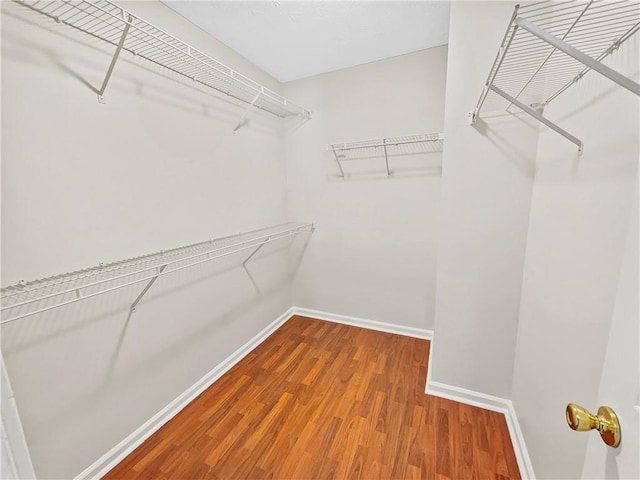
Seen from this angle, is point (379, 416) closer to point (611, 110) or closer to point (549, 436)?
point (549, 436)

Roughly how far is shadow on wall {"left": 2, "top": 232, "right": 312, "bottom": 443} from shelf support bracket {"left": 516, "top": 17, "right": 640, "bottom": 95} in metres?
1.84

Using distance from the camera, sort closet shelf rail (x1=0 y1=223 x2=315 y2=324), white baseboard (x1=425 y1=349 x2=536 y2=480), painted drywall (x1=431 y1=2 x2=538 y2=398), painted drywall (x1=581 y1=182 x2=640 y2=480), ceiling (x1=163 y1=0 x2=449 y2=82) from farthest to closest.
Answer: ceiling (x1=163 y1=0 x2=449 y2=82)
painted drywall (x1=431 y1=2 x2=538 y2=398)
white baseboard (x1=425 y1=349 x2=536 y2=480)
closet shelf rail (x1=0 y1=223 x2=315 y2=324)
painted drywall (x1=581 y1=182 x2=640 y2=480)

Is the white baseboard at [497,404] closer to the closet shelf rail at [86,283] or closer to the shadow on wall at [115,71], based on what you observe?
the closet shelf rail at [86,283]

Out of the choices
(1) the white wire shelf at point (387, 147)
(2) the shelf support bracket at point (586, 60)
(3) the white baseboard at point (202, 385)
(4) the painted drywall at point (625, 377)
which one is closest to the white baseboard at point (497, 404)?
(3) the white baseboard at point (202, 385)

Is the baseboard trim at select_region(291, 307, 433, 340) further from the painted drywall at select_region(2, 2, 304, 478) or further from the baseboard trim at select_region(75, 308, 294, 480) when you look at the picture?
the painted drywall at select_region(2, 2, 304, 478)

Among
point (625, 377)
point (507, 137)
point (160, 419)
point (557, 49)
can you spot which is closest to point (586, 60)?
point (557, 49)

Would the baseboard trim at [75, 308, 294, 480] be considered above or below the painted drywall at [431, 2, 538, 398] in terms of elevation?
below

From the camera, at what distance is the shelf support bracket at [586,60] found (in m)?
0.46

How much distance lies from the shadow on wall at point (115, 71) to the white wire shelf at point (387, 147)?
952 mm

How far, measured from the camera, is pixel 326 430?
→ 152 centimetres

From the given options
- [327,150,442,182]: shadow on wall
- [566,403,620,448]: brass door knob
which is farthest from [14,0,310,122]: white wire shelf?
[566,403,620,448]: brass door knob

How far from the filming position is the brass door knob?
452 mm

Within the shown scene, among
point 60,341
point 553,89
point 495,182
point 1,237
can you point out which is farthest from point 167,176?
point 553,89

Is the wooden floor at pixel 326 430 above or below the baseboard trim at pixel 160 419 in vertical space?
below
